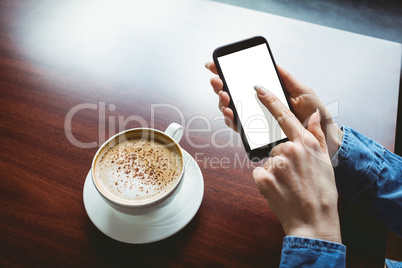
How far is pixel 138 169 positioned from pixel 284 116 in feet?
1.00

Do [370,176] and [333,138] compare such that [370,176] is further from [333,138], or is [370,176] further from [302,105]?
[302,105]

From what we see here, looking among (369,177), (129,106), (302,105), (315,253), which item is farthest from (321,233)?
(129,106)

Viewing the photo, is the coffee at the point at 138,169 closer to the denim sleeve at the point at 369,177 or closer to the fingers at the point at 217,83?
the fingers at the point at 217,83

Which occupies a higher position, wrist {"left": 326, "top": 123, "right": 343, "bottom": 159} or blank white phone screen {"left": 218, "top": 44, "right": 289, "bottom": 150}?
blank white phone screen {"left": 218, "top": 44, "right": 289, "bottom": 150}

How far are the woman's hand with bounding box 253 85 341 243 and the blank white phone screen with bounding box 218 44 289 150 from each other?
0.35ft

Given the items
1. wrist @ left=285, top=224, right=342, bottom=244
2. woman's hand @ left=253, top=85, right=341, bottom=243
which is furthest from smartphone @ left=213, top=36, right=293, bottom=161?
wrist @ left=285, top=224, right=342, bottom=244

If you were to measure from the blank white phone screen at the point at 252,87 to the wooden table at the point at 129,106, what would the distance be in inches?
2.3

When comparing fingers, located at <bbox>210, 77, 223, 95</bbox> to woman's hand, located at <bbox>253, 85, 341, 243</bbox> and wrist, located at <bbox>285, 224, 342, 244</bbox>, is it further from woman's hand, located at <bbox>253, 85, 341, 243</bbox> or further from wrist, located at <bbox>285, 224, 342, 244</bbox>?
wrist, located at <bbox>285, 224, 342, 244</bbox>

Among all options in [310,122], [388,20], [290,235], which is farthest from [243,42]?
[388,20]

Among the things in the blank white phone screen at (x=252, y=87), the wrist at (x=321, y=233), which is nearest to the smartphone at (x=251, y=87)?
the blank white phone screen at (x=252, y=87)

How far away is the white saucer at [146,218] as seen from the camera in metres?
0.58

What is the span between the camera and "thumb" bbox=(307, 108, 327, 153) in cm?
65

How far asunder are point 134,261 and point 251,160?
326 mm

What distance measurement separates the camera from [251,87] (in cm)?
74
